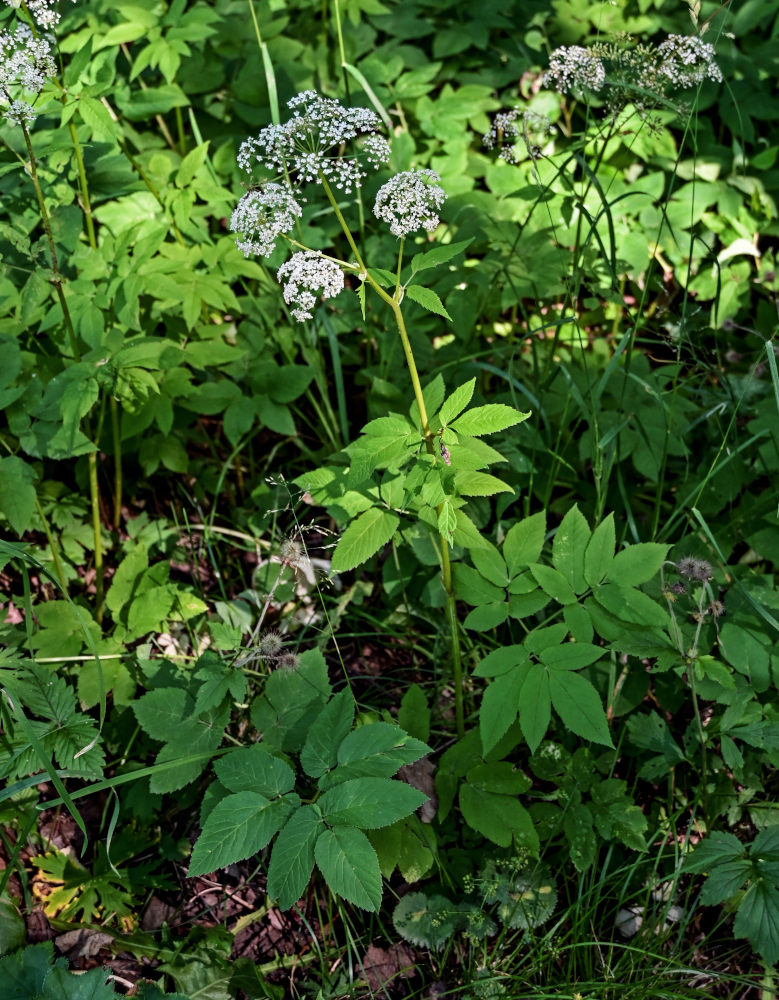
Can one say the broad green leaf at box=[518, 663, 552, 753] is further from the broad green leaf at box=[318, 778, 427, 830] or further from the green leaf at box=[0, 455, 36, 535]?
the green leaf at box=[0, 455, 36, 535]

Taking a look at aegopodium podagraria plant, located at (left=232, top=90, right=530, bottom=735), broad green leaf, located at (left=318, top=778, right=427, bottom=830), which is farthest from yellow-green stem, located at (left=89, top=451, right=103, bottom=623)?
broad green leaf, located at (left=318, top=778, right=427, bottom=830)

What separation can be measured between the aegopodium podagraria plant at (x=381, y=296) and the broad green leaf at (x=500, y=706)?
280mm

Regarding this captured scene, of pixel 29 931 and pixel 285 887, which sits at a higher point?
pixel 285 887

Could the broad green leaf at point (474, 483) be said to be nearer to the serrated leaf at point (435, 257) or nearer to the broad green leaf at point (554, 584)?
the broad green leaf at point (554, 584)

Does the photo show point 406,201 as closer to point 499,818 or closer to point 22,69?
point 22,69

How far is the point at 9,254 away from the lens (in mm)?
2289

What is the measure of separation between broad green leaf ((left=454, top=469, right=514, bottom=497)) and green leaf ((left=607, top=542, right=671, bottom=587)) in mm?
275

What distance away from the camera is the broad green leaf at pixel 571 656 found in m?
1.57

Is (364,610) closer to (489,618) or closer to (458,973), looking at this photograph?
(489,618)

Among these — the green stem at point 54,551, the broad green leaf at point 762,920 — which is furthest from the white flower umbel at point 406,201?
the broad green leaf at point 762,920

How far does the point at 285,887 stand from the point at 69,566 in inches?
49.3

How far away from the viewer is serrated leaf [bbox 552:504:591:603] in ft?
5.61

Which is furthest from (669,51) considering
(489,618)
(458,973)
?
(458,973)

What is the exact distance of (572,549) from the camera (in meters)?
1.72
